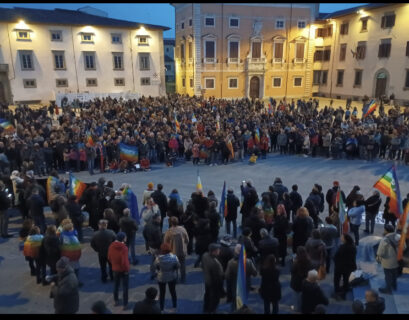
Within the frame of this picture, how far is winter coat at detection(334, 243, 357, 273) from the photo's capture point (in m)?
6.09

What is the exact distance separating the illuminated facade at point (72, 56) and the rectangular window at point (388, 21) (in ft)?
79.2

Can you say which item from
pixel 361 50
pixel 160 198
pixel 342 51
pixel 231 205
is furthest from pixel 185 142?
pixel 342 51

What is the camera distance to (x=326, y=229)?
6805 mm

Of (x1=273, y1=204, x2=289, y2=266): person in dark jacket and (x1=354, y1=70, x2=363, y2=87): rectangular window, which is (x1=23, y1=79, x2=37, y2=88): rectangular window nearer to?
(x1=273, y1=204, x2=289, y2=266): person in dark jacket

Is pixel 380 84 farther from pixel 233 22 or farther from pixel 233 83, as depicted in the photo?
pixel 233 22

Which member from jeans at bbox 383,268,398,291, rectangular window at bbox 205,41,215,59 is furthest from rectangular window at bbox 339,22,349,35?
jeans at bbox 383,268,398,291

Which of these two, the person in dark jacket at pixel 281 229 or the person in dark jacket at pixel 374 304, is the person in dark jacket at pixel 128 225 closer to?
the person in dark jacket at pixel 281 229

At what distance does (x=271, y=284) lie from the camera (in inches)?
217

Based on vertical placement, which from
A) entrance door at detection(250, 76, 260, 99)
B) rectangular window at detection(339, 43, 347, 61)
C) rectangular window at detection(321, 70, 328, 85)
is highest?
rectangular window at detection(339, 43, 347, 61)

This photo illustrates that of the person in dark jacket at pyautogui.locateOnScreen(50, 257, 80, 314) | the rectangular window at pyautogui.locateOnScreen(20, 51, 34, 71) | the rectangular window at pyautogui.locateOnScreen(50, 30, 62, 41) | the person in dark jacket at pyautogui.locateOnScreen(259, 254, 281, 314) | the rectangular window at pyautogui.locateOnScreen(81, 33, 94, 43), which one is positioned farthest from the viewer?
the rectangular window at pyautogui.locateOnScreen(81, 33, 94, 43)

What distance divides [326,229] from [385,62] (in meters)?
33.8

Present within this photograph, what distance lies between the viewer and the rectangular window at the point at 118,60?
126 ft

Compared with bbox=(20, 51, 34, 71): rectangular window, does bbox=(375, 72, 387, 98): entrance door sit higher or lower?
lower

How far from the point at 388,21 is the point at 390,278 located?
3475 centimetres
